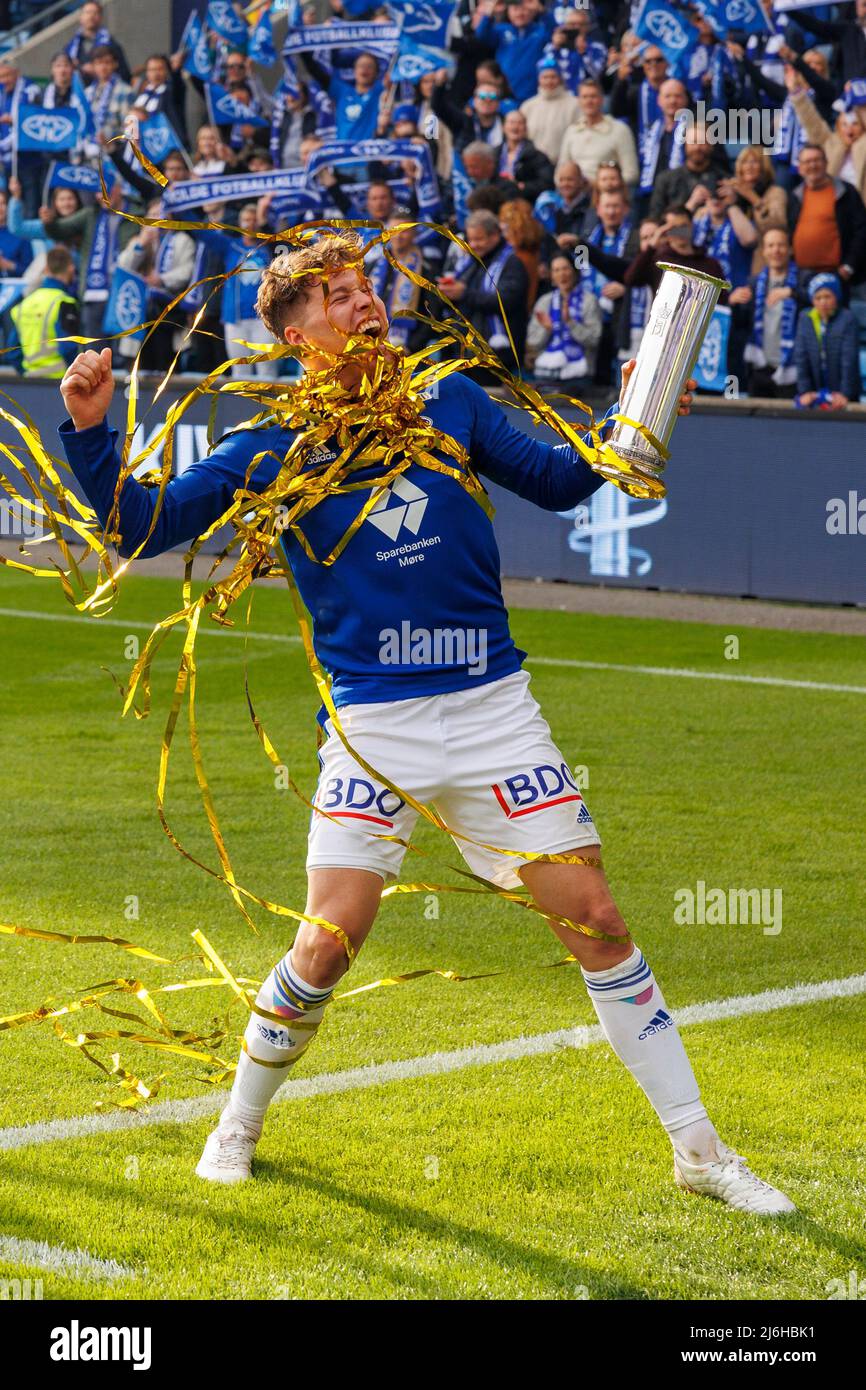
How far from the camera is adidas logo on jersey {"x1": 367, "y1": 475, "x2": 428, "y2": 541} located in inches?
145

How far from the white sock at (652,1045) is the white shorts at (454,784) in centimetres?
27

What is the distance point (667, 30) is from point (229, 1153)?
456 inches

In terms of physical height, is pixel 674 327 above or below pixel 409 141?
above

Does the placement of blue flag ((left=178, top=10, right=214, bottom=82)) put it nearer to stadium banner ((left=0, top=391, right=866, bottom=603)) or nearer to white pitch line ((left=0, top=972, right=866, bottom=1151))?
stadium banner ((left=0, top=391, right=866, bottom=603))

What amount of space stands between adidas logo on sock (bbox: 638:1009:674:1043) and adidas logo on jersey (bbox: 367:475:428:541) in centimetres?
107

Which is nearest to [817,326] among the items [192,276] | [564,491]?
[192,276]

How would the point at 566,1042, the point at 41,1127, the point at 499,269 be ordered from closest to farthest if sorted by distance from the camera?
the point at 41,1127
the point at 566,1042
the point at 499,269

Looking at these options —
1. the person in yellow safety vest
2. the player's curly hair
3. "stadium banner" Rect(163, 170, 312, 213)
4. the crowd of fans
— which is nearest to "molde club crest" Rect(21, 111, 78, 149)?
the person in yellow safety vest

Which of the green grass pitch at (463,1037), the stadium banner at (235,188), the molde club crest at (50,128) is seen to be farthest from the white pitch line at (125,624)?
the molde club crest at (50,128)

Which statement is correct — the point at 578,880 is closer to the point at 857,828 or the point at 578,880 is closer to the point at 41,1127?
the point at 41,1127

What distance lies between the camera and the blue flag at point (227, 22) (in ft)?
58.5

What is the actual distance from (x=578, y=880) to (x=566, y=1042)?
4.15 feet

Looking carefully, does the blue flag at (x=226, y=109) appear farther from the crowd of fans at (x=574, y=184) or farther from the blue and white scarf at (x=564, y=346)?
the blue and white scarf at (x=564, y=346)

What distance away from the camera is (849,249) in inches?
495
